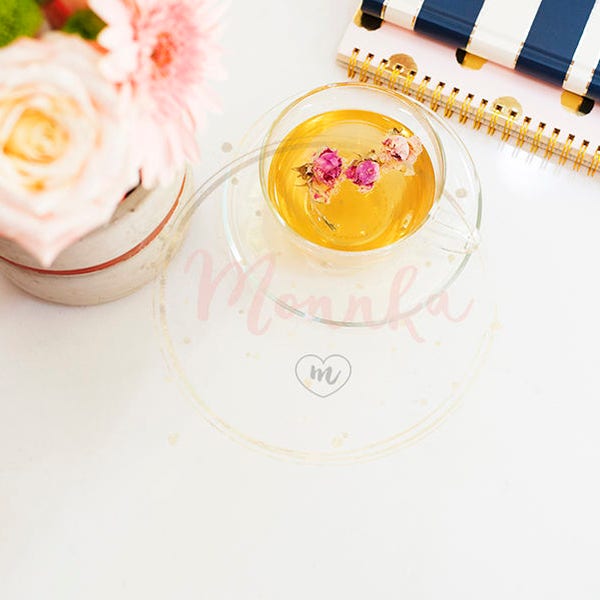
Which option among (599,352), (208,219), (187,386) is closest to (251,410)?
(187,386)

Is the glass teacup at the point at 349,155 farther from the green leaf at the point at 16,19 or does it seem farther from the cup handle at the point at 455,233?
the green leaf at the point at 16,19

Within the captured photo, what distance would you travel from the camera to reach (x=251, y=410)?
604 mm

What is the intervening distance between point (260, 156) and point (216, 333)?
0.14 meters

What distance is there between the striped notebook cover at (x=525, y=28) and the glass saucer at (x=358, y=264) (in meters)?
0.08

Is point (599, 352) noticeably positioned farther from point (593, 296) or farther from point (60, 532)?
point (60, 532)

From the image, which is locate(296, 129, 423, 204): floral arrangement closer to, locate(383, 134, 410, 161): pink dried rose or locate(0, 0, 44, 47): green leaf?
locate(383, 134, 410, 161): pink dried rose

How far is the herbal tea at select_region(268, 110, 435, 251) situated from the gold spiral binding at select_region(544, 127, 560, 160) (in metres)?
0.11

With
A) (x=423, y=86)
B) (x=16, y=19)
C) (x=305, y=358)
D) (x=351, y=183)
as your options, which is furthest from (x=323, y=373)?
(x=16, y=19)

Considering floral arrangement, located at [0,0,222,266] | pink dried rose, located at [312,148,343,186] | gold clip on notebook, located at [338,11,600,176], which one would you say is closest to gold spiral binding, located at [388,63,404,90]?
gold clip on notebook, located at [338,11,600,176]

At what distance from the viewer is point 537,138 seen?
0.65 m

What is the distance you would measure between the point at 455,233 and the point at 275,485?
0.24 m

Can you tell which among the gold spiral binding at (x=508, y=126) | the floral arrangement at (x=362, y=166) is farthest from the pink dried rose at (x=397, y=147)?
the gold spiral binding at (x=508, y=126)

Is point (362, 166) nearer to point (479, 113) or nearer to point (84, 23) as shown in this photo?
point (479, 113)

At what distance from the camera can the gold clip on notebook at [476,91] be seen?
0.65 meters
